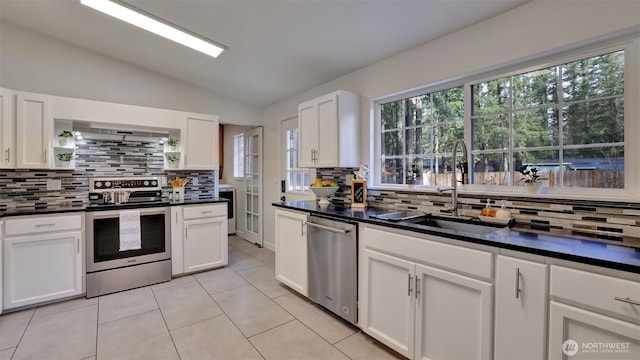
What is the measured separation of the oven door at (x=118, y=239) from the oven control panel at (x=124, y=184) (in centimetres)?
60

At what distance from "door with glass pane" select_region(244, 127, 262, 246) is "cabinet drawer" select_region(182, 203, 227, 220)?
1.05m

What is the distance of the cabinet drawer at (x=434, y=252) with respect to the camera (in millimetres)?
1427

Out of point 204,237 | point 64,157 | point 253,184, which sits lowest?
point 204,237

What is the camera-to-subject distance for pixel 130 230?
296 cm

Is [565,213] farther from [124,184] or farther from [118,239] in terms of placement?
[124,184]

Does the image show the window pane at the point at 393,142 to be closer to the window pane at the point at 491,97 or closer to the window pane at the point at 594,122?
the window pane at the point at 491,97

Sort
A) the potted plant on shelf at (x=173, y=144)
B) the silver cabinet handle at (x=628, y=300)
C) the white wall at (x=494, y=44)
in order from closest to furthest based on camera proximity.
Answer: the silver cabinet handle at (x=628, y=300), the white wall at (x=494, y=44), the potted plant on shelf at (x=173, y=144)

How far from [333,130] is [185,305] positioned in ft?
7.32

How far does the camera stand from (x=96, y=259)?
2.83 metres

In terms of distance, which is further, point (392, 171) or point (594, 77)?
point (392, 171)

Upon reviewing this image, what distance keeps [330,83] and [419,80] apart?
4.01 ft

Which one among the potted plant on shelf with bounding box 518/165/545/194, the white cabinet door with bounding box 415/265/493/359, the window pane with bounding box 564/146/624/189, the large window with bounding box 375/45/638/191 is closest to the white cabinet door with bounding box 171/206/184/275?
the large window with bounding box 375/45/638/191

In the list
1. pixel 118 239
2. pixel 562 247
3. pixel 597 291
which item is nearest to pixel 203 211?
pixel 118 239

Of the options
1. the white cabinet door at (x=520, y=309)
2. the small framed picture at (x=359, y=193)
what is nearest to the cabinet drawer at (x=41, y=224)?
the small framed picture at (x=359, y=193)
